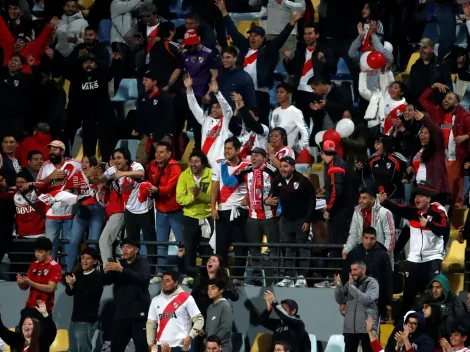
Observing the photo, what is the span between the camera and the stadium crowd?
16.8 meters

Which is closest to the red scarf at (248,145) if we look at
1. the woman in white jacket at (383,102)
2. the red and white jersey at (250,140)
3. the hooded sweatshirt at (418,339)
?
the red and white jersey at (250,140)

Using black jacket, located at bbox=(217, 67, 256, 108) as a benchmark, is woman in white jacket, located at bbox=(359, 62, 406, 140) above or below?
below

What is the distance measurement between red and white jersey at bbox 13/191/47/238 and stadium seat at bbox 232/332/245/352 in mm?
2953

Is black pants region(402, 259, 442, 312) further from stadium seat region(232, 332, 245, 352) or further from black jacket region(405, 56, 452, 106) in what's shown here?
black jacket region(405, 56, 452, 106)

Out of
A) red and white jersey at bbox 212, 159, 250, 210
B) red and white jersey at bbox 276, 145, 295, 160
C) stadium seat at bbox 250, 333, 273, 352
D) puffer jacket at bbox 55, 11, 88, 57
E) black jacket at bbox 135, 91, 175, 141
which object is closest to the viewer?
stadium seat at bbox 250, 333, 273, 352

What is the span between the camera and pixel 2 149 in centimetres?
1955

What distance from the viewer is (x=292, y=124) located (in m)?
18.9

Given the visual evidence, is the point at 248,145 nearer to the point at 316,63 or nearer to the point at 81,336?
the point at 316,63

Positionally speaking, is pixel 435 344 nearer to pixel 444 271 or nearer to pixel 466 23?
pixel 444 271

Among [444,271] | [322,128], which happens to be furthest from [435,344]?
[322,128]

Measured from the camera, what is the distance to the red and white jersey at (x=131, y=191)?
17.9 meters

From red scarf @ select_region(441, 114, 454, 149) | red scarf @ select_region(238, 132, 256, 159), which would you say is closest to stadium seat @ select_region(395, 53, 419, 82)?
red scarf @ select_region(441, 114, 454, 149)

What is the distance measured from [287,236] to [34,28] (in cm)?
647

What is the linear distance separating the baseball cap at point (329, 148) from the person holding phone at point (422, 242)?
3.96 ft
